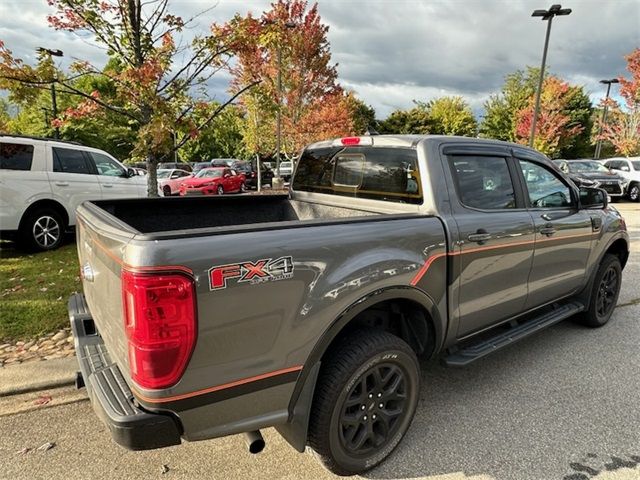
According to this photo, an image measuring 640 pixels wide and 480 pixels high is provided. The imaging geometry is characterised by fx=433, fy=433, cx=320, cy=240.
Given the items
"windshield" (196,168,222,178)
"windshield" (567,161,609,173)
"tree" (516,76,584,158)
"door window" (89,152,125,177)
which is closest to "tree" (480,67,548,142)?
"tree" (516,76,584,158)

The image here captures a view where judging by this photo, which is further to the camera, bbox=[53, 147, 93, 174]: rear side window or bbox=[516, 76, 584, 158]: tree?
bbox=[516, 76, 584, 158]: tree

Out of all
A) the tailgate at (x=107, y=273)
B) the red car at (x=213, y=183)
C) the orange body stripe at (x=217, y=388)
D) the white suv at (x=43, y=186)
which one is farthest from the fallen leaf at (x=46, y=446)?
the red car at (x=213, y=183)

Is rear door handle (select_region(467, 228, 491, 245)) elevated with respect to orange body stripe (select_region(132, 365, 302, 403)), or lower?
elevated

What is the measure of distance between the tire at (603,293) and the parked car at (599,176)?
45.4ft

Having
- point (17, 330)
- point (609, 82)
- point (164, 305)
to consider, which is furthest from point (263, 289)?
point (609, 82)

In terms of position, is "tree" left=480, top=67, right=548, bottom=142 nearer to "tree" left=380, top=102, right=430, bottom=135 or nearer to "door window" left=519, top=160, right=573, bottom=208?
"tree" left=380, top=102, right=430, bottom=135

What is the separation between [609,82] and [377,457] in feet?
106

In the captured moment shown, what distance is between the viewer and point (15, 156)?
674 centimetres

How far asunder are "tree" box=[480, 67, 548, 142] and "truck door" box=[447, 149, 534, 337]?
3734 cm

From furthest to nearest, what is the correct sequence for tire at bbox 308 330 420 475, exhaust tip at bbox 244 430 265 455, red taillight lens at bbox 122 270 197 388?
tire at bbox 308 330 420 475, exhaust tip at bbox 244 430 265 455, red taillight lens at bbox 122 270 197 388

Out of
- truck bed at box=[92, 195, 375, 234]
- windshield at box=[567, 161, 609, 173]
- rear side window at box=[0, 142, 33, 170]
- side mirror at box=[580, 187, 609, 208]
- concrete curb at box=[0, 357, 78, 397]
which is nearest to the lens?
concrete curb at box=[0, 357, 78, 397]

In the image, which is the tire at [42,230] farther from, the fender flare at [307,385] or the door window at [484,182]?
the door window at [484,182]

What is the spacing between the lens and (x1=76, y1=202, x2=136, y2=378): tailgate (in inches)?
72.5

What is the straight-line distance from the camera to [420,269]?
252cm
